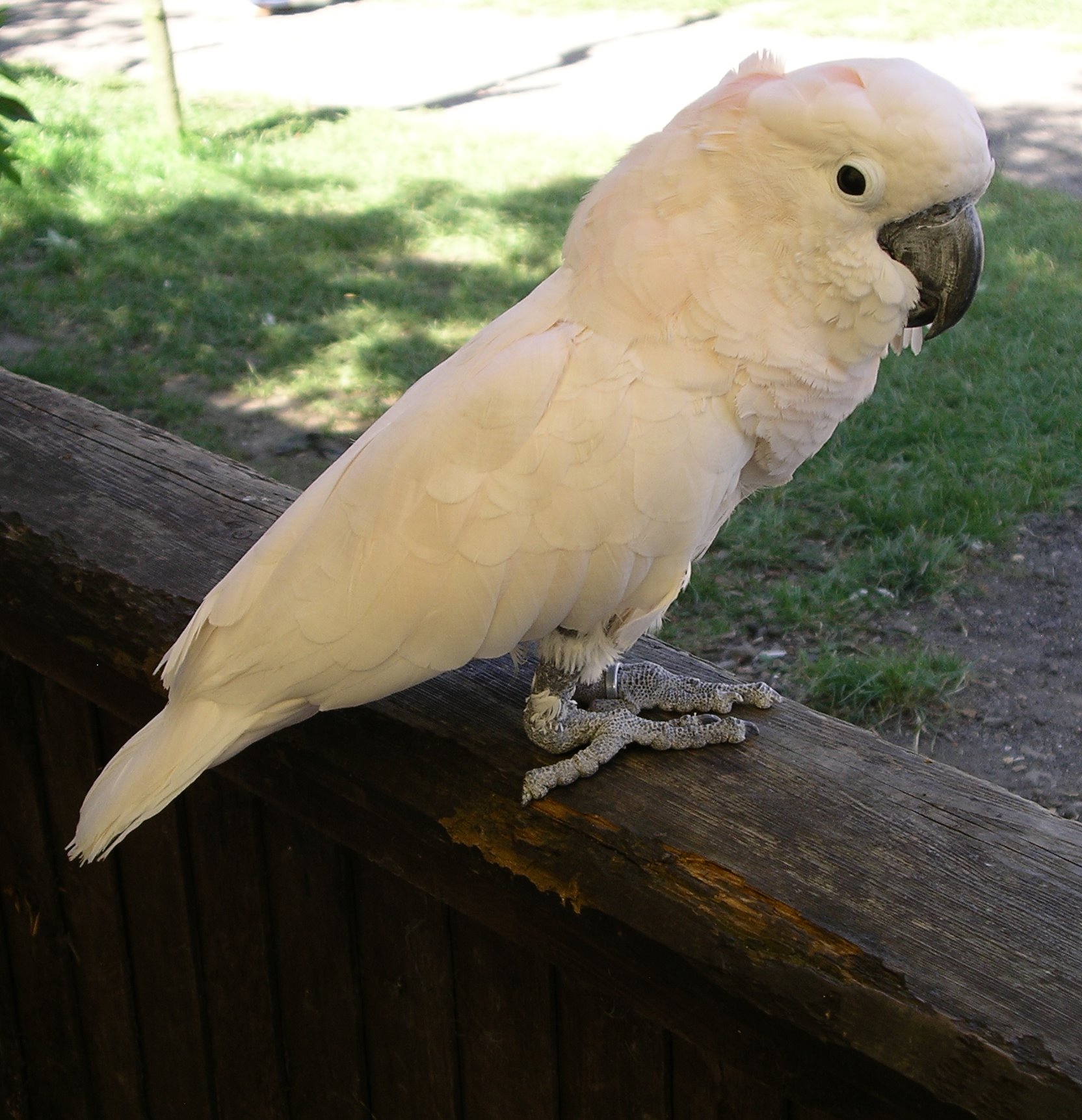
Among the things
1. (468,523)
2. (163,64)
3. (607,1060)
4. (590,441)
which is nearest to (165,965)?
(607,1060)

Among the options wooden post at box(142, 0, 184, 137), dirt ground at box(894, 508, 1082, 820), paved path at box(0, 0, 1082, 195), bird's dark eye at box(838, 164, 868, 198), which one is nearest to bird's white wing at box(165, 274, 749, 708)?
bird's dark eye at box(838, 164, 868, 198)

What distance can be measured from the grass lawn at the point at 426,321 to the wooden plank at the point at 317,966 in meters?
1.47

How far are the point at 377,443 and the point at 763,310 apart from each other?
466mm

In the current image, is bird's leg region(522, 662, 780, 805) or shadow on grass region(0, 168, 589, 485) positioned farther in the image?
shadow on grass region(0, 168, 589, 485)

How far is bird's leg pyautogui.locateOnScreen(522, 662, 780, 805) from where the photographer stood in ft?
4.34

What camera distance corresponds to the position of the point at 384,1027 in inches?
58.7

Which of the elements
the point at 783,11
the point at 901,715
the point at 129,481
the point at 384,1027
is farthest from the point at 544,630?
the point at 783,11

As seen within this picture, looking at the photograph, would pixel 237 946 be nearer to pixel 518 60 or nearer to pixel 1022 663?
pixel 1022 663

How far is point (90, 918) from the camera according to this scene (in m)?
1.83

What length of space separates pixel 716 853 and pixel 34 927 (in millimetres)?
1298

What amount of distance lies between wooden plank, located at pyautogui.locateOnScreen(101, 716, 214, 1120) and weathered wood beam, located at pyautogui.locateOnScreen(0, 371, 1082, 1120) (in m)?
0.21

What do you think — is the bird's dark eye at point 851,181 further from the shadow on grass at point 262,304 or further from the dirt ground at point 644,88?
the shadow on grass at point 262,304

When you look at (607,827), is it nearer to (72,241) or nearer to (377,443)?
(377,443)

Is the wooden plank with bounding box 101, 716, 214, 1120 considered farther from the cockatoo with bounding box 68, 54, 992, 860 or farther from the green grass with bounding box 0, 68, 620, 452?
the green grass with bounding box 0, 68, 620, 452
